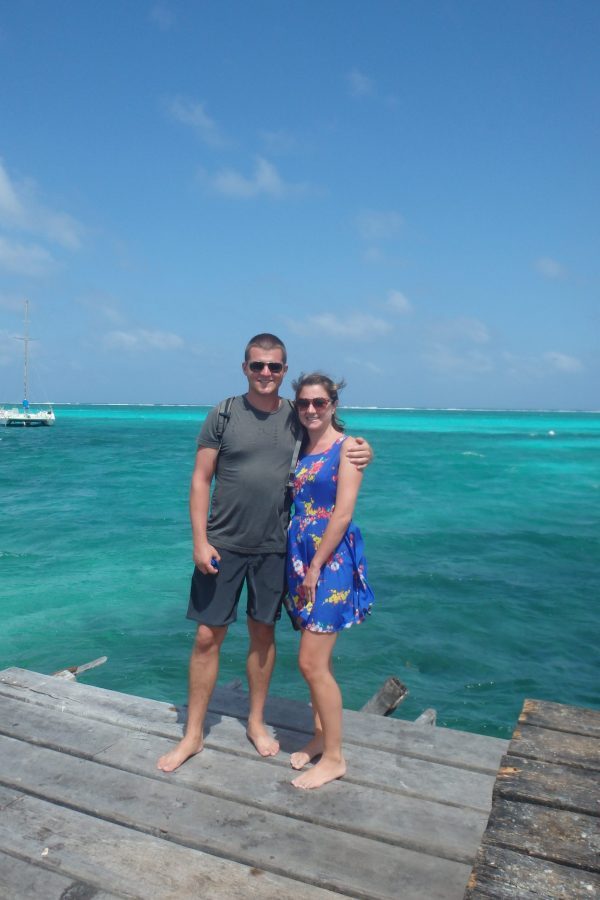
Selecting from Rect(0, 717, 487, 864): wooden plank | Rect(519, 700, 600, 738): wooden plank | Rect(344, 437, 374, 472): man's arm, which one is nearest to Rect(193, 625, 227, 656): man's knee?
Rect(0, 717, 487, 864): wooden plank

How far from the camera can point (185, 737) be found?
11.6 feet

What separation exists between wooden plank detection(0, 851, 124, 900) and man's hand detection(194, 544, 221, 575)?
1.42m

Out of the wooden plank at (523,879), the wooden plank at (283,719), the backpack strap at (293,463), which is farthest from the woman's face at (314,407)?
the wooden plank at (523,879)

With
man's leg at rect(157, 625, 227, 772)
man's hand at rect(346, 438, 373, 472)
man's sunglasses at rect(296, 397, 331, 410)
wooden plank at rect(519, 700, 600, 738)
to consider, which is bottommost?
man's leg at rect(157, 625, 227, 772)

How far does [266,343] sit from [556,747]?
225 cm

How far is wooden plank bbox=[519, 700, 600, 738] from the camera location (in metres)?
2.70

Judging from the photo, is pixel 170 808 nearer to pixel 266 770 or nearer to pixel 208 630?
pixel 266 770

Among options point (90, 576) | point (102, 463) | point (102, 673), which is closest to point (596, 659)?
point (102, 673)

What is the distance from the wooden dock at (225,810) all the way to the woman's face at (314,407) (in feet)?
5.53

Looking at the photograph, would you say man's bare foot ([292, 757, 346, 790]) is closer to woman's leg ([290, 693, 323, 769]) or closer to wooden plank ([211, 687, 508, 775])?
woman's leg ([290, 693, 323, 769])

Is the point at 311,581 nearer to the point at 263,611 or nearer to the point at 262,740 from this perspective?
the point at 263,611

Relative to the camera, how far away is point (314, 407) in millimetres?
3453

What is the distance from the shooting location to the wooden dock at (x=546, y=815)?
5.98 feet

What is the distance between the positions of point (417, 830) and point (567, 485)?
27.4 metres
